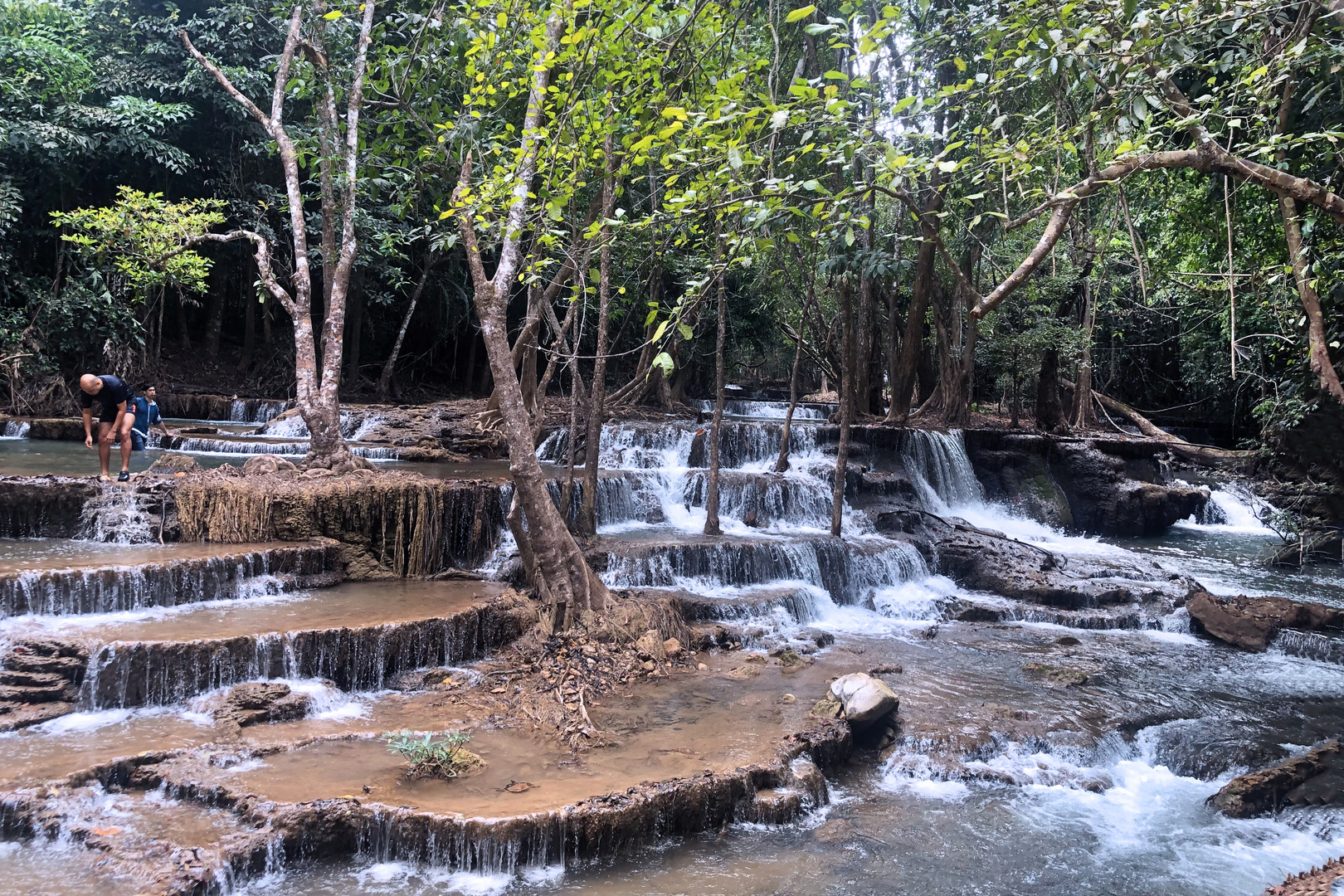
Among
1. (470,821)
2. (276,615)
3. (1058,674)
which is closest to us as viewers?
(470,821)

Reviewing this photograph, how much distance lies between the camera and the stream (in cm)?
504

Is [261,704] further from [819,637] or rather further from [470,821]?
[819,637]

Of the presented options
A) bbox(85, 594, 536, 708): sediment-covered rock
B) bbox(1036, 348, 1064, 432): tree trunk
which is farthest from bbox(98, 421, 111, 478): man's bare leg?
bbox(1036, 348, 1064, 432): tree trunk

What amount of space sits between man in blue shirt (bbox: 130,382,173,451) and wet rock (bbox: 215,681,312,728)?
648cm

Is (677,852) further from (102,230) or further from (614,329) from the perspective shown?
(614,329)

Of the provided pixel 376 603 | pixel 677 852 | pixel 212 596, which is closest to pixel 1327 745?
pixel 677 852

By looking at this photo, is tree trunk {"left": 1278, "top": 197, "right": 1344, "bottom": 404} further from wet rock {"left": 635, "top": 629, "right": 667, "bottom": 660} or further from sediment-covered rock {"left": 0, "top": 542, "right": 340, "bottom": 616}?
sediment-covered rock {"left": 0, "top": 542, "right": 340, "bottom": 616}

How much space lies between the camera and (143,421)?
13.0 meters

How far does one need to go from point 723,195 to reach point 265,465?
7.65 metres

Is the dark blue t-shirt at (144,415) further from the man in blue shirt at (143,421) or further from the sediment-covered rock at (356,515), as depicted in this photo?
the sediment-covered rock at (356,515)

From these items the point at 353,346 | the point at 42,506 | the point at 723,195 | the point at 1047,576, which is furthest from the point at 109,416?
the point at 1047,576

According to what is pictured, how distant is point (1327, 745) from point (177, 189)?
21.9 m

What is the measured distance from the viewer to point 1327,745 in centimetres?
689

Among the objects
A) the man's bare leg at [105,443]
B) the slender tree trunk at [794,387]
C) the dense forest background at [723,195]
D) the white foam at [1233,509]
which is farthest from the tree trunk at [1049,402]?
the man's bare leg at [105,443]
